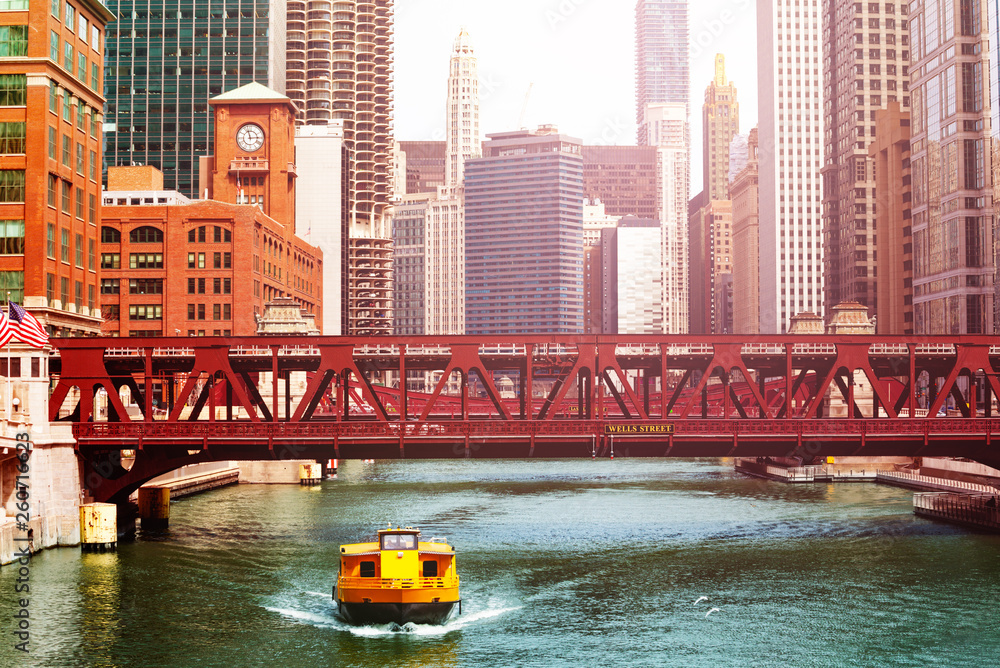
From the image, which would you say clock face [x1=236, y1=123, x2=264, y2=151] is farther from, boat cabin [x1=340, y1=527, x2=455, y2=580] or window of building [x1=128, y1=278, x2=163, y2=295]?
boat cabin [x1=340, y1=527, x2=455, y2=580]

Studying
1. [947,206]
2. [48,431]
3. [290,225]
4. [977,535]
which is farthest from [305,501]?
[947,206]

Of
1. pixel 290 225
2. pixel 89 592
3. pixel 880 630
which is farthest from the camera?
pixel 290 225

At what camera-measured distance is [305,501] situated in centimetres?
10475

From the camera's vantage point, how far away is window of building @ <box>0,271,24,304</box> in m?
93.2

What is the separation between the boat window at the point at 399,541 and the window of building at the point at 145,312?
101 meters

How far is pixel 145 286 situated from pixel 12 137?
55.3 meters

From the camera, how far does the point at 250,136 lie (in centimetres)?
18662

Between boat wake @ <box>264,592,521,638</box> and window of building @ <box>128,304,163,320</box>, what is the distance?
9783cm

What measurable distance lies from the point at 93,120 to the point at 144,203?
56.0 m

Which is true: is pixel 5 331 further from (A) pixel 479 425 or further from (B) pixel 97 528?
(A) pixel 479 425

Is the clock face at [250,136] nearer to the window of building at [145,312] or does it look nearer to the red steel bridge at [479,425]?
the window of building at [145,312]

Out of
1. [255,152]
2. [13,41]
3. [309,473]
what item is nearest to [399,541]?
[13,41]

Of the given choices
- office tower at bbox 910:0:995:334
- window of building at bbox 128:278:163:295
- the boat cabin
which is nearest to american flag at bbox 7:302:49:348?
the boat cabin

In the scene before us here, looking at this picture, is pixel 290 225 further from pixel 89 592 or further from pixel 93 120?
pixel 89 592
